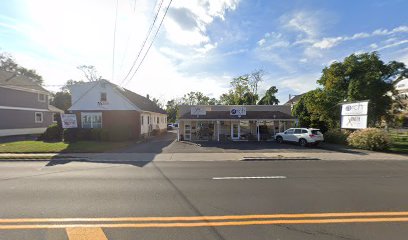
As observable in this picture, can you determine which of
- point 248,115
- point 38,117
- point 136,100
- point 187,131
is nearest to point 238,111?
point 248,115

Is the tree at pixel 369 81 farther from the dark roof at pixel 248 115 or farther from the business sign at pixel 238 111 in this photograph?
the business sign at pixel 238 111

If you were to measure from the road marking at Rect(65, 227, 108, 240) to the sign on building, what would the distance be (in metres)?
21.8

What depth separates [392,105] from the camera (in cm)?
2759

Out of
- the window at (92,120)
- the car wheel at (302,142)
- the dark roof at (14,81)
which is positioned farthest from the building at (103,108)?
the car wheel at (302,142)

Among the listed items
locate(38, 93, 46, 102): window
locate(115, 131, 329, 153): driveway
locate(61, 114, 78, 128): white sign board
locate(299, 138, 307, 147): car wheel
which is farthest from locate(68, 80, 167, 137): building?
locate(299, 138, 307, 147): car wheel

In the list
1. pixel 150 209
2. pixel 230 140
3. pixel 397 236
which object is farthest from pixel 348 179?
pixel 230 140

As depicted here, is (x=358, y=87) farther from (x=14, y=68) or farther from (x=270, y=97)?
(x=14, y=68)

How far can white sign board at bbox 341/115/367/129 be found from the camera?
21333mm

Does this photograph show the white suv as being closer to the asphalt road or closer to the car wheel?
the car wheel

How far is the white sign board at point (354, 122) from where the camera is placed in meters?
21.3

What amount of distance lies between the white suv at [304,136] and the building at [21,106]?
3022cm

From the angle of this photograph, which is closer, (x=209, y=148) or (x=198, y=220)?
(x=198, y=220)

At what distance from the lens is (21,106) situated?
1267 inches

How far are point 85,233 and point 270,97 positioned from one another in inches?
2201
